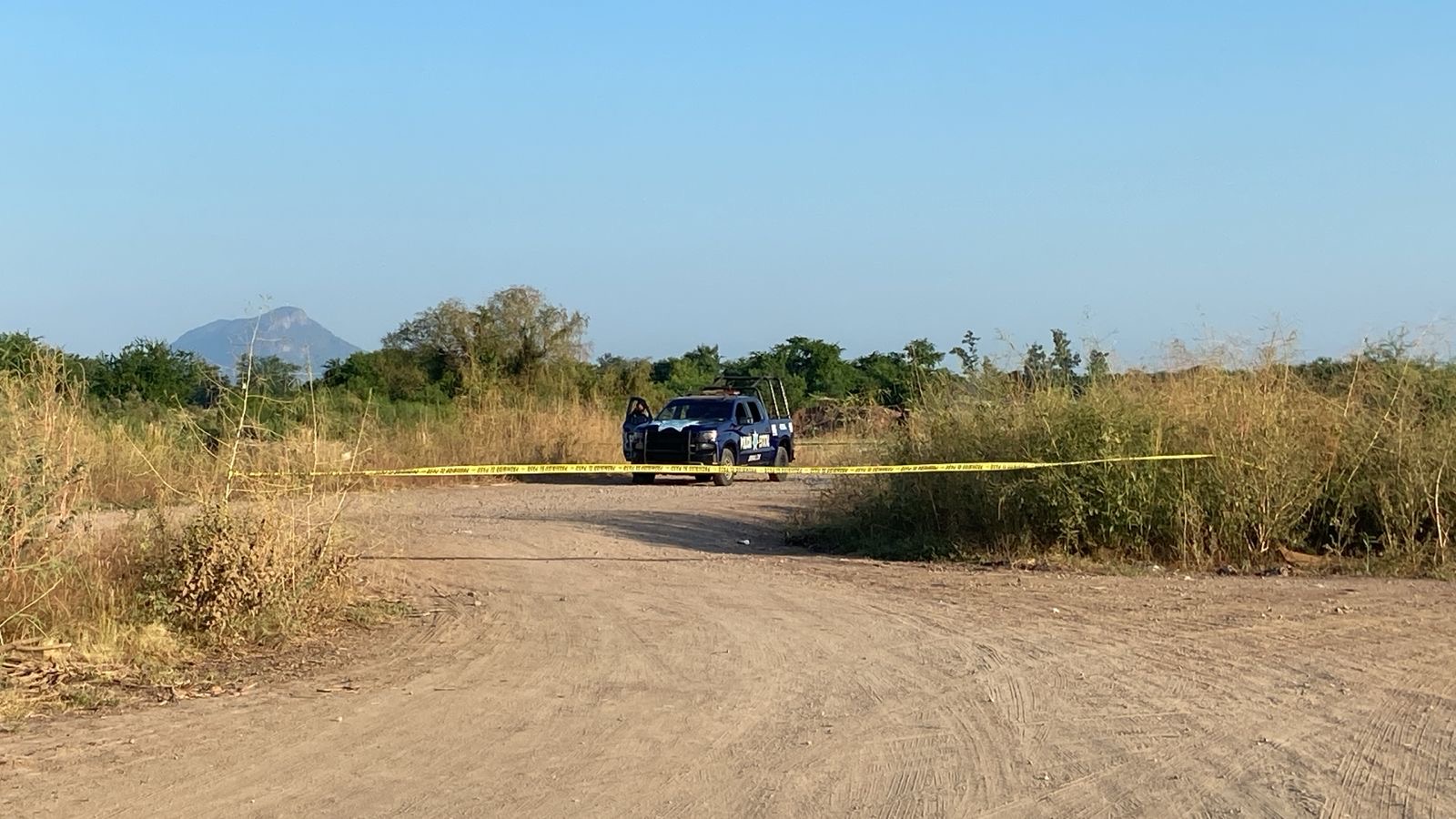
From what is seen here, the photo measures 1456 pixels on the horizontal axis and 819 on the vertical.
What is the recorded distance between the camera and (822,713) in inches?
307

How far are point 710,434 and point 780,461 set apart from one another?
3.40m

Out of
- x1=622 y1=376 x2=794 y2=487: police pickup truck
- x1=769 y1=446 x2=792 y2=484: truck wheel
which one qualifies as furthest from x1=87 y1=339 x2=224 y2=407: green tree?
x1=769 y1=446 x2=792 y2=484: truck wheel

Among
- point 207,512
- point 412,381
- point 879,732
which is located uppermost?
point 412,381

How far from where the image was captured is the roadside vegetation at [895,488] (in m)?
9.55

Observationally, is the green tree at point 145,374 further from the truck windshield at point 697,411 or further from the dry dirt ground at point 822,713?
the dry dirt ground at point 822,713

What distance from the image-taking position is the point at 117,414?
25062mm

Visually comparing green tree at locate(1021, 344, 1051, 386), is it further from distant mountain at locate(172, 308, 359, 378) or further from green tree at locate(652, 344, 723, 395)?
green tree at locate(652, 344, 723, 395)

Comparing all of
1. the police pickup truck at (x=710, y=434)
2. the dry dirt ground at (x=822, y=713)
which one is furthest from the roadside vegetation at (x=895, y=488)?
the police pickup truck at (x=710, y=434)

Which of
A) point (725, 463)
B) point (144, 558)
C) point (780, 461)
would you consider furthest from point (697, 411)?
point (144, 558)

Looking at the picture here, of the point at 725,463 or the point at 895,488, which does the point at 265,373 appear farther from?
the point at 725,463

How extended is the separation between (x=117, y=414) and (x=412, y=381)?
18380 millimetres

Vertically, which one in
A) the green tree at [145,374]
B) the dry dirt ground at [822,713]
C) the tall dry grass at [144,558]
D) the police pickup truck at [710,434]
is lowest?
the dry dirt ground at [822,713]

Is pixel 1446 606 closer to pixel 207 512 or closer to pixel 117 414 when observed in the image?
pixel 207 512

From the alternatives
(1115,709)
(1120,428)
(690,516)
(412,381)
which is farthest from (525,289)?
(1115,709)
